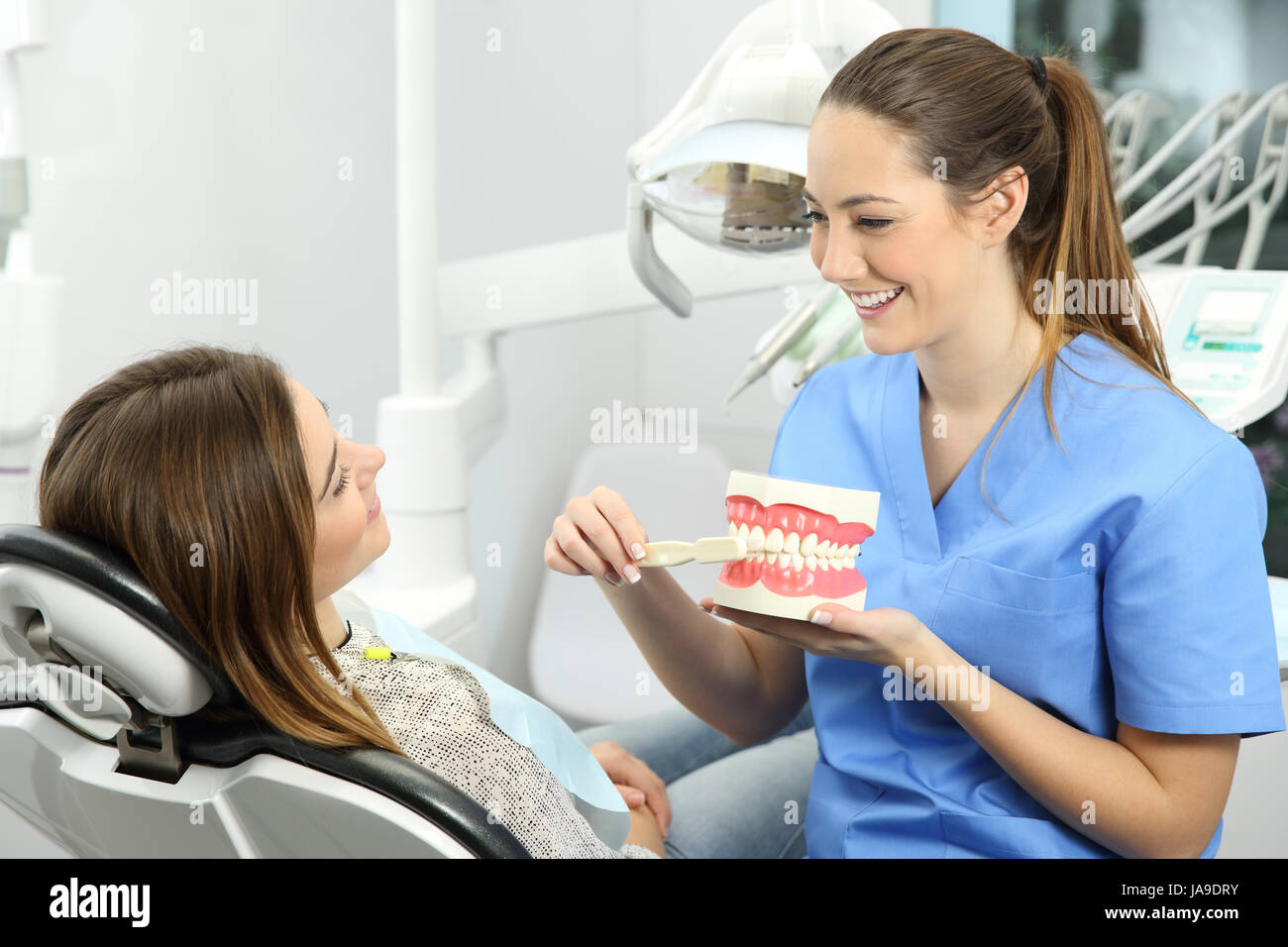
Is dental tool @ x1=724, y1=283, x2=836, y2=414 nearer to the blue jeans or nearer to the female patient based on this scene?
the blue jeans

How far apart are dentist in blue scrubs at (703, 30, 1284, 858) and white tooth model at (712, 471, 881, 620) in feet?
0.11

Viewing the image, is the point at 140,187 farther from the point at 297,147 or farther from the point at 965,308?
the point at 965,308

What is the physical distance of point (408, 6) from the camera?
136 centimetres

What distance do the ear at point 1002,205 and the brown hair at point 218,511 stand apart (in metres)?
0.65

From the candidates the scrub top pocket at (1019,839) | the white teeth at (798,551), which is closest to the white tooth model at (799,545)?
the white teeth at (798,551)

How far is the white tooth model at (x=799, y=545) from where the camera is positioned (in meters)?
0.91

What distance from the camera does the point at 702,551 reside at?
3.00 feet

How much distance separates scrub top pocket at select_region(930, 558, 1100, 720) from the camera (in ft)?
3.30

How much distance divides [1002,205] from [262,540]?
0.73 meters

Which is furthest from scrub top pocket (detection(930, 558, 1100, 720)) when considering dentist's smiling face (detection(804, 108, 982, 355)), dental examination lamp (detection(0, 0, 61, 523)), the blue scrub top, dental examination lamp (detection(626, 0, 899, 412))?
dental examination lamp (detection(0, 0, 61, 523))

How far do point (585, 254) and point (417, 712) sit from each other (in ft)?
2.53

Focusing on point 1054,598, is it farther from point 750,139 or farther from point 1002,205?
point 750,139

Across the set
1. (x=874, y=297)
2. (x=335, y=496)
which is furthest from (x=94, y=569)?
(x=874, y=297)
